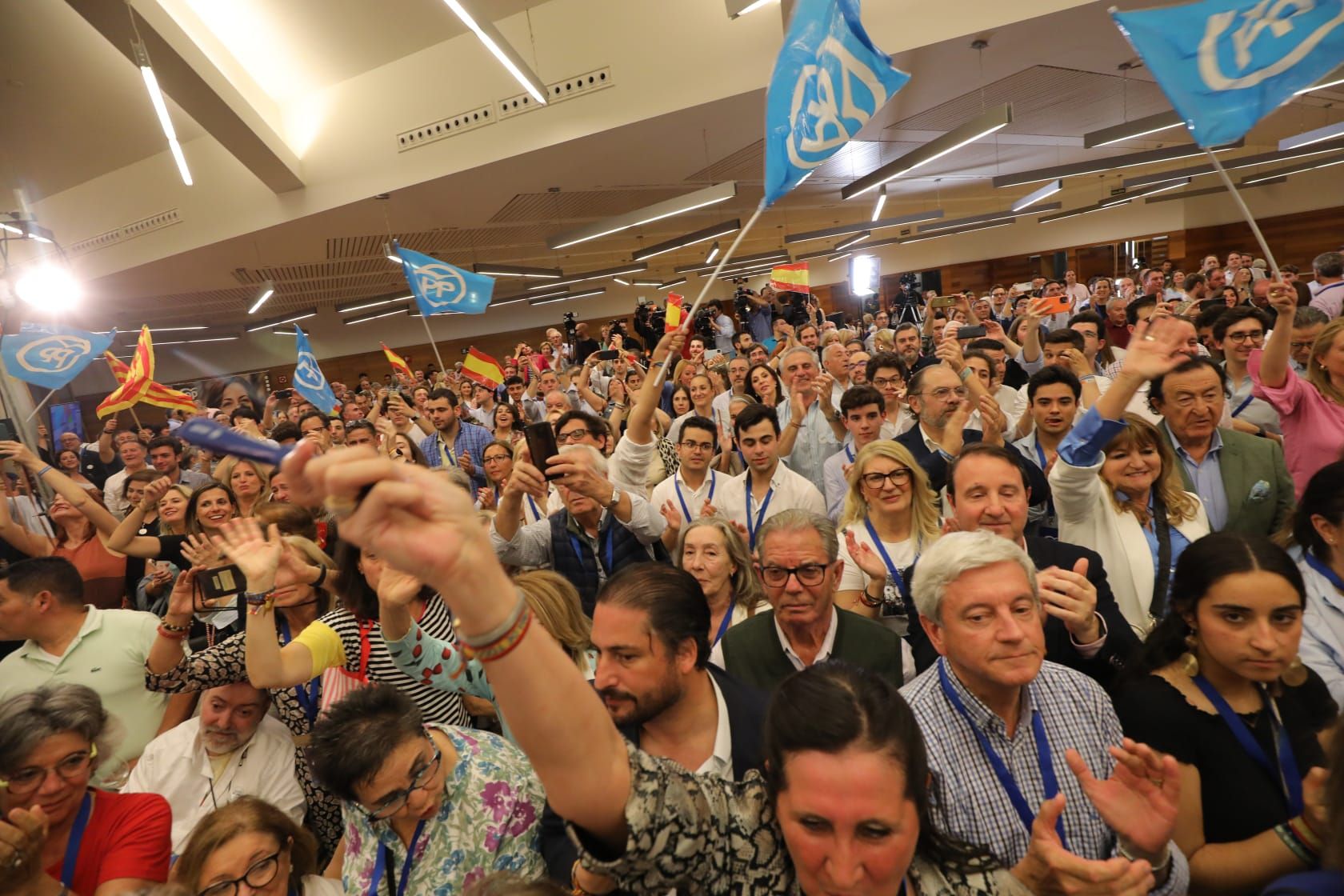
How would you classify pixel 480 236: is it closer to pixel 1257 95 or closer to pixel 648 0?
pixel 648 0

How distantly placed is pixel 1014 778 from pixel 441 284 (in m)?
5.96

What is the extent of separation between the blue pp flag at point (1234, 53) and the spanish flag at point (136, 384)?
21.0 ft

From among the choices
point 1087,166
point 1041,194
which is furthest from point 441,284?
point 1041,194

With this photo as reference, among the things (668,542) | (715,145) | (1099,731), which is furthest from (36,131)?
(1099,731)

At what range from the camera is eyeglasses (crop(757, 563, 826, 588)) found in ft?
6.32

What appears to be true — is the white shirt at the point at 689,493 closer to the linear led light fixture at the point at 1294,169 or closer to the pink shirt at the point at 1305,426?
the pink shirt at the point at 1305,426

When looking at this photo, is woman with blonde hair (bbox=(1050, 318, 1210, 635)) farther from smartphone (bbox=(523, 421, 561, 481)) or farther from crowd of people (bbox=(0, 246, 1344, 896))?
smartphone (bbox=(523, 421, 561, 481))

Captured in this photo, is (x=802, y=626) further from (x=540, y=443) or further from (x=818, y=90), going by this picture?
(x=818, y=90)

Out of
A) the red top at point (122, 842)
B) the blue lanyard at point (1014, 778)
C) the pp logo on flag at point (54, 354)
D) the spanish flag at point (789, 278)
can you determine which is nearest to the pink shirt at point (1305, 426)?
the blue lanyard at point (1014, 778)

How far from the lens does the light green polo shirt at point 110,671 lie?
240cm

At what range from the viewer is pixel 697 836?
36.1 inches

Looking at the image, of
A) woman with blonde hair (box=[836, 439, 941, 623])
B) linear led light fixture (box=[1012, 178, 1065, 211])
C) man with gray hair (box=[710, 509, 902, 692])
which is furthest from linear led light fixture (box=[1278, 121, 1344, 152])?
man with gray hair (box=[710, 509, 902, 692])

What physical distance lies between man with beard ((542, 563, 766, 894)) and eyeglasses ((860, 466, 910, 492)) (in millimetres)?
1286

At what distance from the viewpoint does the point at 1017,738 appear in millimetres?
1415
